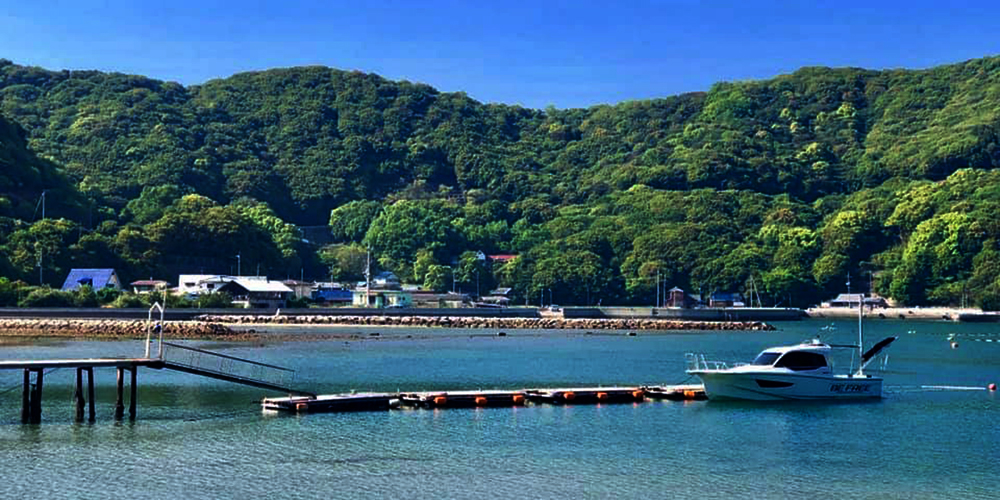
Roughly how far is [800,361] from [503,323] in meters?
84.1

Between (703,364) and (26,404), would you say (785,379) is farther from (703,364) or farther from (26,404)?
(26,404)

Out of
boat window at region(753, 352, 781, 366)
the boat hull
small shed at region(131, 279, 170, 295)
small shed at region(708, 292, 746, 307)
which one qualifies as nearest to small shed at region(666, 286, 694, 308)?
small shed at region(708, 292, 746, 307)

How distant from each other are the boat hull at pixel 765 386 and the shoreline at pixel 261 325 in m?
50.0

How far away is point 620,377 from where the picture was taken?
62.9m

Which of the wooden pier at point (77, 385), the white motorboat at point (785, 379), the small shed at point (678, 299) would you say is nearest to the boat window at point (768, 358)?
the white motorboat at point (785, 379)

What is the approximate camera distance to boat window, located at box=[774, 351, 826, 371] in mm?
49750

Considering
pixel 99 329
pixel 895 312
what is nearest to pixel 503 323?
pixel 99 329

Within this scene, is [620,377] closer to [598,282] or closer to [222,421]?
[222,421]

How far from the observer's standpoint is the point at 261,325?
11631 centimetres

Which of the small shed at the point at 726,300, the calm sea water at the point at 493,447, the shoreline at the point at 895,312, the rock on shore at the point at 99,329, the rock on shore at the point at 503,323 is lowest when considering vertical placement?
the calm sea water at the point at 493,447

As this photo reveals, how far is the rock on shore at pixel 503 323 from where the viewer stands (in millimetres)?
123812

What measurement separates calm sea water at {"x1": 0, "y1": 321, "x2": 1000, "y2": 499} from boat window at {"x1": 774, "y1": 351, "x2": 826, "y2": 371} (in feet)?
5.37

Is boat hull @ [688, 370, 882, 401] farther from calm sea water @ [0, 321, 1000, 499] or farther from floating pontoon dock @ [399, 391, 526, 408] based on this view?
floating pontoon dock @ [399, 391, 526, 408]

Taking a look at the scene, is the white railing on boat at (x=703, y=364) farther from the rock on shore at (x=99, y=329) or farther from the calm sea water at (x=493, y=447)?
the rock on shore at (x=99, y=329)
